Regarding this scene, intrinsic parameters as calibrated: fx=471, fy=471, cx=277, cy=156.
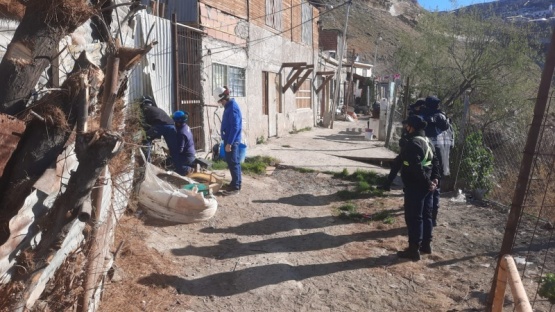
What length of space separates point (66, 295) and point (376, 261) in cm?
345

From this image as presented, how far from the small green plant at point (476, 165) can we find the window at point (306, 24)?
10.3 meters

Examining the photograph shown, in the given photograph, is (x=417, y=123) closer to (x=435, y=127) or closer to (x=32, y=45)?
(x=435, y=127)

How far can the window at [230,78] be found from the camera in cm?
1043

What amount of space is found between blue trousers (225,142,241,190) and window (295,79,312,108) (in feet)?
34.0

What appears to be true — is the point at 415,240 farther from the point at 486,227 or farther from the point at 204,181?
the point at 204,181

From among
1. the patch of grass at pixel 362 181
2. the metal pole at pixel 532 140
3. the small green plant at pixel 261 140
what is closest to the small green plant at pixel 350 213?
the patch of grass at pixel 362 181

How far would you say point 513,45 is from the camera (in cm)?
1567

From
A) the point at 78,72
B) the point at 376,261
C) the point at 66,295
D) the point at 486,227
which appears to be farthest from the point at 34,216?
the point at 486,227

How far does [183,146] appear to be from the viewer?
22.9 ft

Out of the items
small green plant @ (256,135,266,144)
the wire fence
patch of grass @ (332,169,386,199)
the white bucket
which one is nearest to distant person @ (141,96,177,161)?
patch of grass @ (332,169,386,199)

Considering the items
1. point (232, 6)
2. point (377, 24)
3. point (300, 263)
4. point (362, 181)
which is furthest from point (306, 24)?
point (377, 24)

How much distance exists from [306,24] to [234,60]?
788cm

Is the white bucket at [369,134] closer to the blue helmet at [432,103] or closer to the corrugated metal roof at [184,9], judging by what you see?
the corrugated metal roof at [184,9]

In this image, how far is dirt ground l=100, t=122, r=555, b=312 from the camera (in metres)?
4.36
